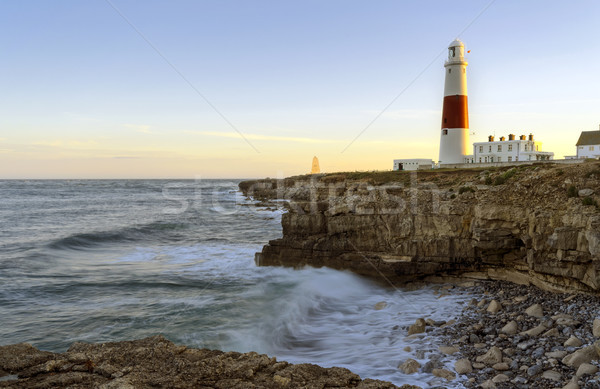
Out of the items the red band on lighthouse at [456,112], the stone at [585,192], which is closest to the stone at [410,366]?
the stone at [585,192]

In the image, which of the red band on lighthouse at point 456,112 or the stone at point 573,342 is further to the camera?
the red band on lighthouse at point 456,112

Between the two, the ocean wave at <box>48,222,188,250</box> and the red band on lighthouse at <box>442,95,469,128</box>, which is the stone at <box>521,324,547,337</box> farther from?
the red band on lighthouse at <box>442,95,469,128</box>

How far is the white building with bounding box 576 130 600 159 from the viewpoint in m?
41.2

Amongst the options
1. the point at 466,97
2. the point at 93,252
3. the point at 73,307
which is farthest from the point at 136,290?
the point at 466,97

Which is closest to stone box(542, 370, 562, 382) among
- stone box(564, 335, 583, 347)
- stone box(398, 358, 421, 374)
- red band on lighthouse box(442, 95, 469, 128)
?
stone box(564, 335, 583, 347)

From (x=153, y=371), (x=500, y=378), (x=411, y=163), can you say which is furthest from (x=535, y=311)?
(x=411, y=163)

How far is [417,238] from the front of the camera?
48.0 feet

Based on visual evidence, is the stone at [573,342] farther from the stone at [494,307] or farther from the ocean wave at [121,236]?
the ocean wave at [121,236]

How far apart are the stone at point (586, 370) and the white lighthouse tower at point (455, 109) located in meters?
31.3

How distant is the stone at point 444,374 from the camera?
727 centimetres

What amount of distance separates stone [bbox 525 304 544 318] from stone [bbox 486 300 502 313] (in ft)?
2.34

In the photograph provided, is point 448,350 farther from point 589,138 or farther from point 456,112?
point 589,138

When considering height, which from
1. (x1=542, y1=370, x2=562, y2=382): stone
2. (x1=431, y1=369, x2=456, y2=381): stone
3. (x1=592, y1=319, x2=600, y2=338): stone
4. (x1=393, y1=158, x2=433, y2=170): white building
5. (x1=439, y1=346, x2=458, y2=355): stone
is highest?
(x1=393, y1=158, x2=433, y2=170): white building

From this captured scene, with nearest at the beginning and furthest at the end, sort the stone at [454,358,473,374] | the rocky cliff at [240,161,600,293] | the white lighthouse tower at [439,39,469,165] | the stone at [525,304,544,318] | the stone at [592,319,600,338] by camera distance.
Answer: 1. the stone at [454,358,473,374]
2. the stone at [592,319,600,338]
3. the stone at [525,304,544,318]
4. the rocky cliff at [240,161,600,293]
5. the white lighthouse tower at [439,39,469,165]
